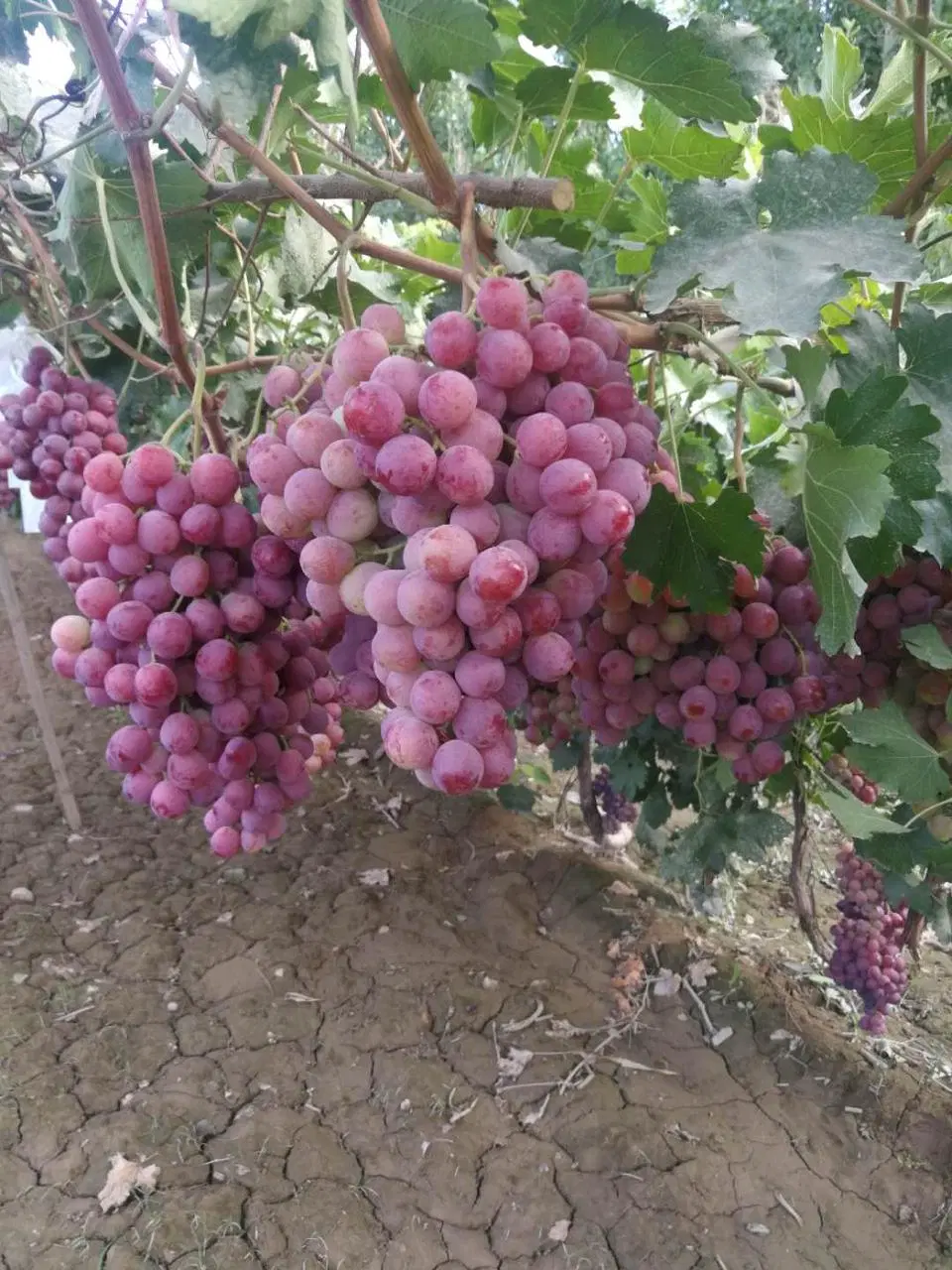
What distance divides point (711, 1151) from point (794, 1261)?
217 millimetres

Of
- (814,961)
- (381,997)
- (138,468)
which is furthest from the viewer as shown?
(814,961)

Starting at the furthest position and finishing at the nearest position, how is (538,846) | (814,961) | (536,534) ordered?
(538,846)
(814,961)
(536,534)

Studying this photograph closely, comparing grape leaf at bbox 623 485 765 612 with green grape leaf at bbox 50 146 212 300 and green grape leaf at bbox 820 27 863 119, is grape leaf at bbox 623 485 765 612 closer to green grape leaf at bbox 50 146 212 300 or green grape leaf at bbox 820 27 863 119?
green grape leaf at bbox 50 146 212 300

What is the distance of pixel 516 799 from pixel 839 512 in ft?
6.69

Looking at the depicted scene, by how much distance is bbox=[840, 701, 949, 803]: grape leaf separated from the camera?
112cm

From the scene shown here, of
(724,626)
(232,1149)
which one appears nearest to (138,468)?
(724,626)

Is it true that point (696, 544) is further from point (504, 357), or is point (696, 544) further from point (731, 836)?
point (731, 836)

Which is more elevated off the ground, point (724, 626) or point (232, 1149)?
point (724, 626)

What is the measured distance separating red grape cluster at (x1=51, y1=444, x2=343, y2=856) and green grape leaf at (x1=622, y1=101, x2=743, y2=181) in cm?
63

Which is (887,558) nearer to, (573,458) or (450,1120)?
(573,458)

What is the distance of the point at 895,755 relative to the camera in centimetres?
114

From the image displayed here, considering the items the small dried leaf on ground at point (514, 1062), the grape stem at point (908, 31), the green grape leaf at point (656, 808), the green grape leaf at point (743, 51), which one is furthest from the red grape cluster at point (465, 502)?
the small dried leaf on ground at point (514, 1062)

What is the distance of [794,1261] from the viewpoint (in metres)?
1.54

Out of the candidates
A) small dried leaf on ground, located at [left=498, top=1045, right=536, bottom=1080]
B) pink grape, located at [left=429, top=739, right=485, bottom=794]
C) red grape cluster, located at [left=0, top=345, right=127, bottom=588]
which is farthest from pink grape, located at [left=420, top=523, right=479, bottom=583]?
small dried leaf on ground, located at [left=498, top=1045, right=536, bottom=1080]
